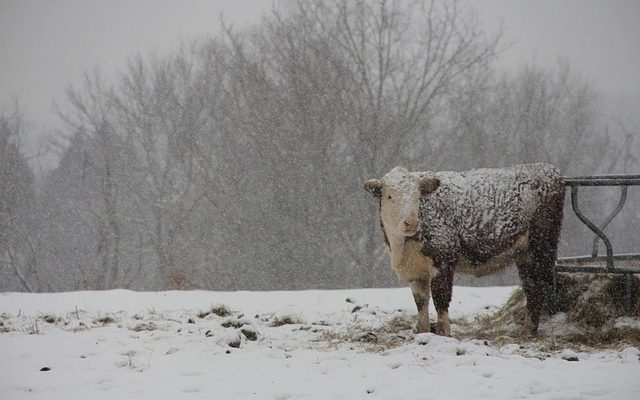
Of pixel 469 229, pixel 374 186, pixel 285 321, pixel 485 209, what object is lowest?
pixel 285 321

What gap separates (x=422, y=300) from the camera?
22.7 feet

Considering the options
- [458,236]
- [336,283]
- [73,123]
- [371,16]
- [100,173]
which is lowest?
[336,283]

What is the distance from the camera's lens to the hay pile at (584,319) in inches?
250

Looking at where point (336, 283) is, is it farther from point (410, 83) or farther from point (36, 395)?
point (36, 395)

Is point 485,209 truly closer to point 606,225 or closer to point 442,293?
point 442,293

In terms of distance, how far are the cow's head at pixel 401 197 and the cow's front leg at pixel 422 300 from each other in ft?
2.15

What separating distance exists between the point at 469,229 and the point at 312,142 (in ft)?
59.5

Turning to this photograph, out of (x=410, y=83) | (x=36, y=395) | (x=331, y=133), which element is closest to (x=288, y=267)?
(x=331, y=133)

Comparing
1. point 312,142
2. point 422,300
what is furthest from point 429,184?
point 312,142

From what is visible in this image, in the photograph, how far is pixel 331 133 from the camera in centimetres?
2506

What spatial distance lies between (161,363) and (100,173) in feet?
90.9

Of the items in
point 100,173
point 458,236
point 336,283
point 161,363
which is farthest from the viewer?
point 100,173

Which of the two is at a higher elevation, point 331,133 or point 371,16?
point 371,16

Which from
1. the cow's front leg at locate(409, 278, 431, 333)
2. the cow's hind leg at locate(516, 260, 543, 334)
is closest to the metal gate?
the cow's hind leg at locate(516, 260, 543, 334)
